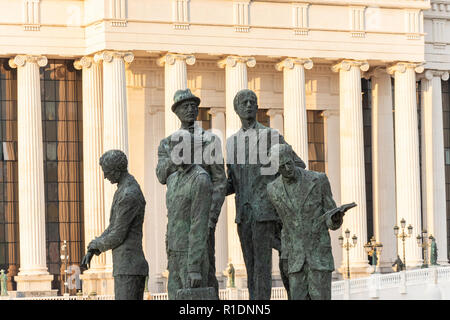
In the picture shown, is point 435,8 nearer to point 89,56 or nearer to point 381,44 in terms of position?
point 381,44

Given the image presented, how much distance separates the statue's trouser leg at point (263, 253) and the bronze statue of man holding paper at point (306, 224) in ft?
7.33

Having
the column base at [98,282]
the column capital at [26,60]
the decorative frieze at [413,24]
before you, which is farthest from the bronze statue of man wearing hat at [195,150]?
the decorative frieze at [413,24]

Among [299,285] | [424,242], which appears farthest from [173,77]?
[299,285]

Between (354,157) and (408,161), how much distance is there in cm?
293

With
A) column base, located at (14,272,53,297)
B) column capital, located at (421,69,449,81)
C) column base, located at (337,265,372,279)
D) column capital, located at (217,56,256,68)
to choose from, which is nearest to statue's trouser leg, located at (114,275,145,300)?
column base, located at (14,272,53,297)

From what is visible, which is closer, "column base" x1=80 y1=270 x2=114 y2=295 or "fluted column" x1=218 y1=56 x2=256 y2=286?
"column base" x1=80 y1=270 x2=114 y2=295

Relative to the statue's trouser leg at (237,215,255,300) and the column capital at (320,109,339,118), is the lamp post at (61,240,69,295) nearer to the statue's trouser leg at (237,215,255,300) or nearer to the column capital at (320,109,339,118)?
the column capital at (320,109,339,118)

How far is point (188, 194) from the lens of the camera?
79.5 ft

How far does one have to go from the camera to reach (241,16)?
73.1 meters

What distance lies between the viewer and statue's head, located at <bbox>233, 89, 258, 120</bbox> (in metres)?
27.0

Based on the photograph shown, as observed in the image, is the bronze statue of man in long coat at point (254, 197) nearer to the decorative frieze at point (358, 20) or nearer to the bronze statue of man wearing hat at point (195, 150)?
the bronze statue of man wearing hat at point (195, 150)

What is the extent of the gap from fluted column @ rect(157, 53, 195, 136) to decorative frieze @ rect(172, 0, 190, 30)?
1.48 m
